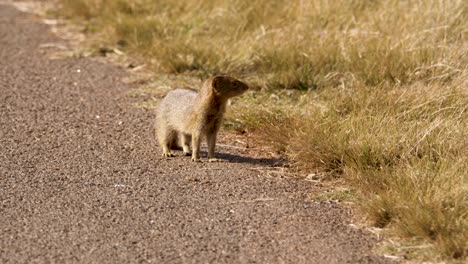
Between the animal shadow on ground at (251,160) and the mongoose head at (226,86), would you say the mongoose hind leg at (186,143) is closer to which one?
the animal shadow on ground at (251,160)

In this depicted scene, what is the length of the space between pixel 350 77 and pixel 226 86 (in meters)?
1.80

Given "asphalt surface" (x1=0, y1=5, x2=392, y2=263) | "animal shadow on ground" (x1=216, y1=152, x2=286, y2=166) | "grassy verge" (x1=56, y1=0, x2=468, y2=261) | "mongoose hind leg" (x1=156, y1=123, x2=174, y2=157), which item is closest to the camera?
"asphalt surface" (x1=0, y1=5, x2=392, y2=263)

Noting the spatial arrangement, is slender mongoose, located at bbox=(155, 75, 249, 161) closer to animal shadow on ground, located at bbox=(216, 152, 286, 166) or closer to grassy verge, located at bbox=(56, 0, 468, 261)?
animal shadow on ground, located at bbox=(216, 152, 286, 166)

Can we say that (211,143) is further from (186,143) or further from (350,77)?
(350,77)

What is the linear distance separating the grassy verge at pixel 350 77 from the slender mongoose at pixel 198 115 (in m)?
0.45

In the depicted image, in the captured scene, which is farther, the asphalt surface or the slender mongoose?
the slender mongoose

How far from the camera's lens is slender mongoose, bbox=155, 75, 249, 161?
20.9 feet

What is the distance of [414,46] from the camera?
310 inches

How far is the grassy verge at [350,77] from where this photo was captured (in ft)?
16.8

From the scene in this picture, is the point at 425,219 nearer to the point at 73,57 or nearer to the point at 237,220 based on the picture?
the point at 237,220

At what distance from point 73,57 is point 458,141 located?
4.88 m

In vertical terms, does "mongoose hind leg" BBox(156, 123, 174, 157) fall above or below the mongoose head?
below

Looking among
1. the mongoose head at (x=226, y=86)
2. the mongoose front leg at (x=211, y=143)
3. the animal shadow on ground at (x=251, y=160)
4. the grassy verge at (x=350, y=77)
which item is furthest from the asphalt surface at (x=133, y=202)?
the mongoose head at (x=226, y=86)

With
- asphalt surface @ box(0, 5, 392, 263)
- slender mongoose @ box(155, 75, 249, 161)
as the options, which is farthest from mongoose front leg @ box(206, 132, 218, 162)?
asphalt surface @ box(0, 5, 392, 263)
